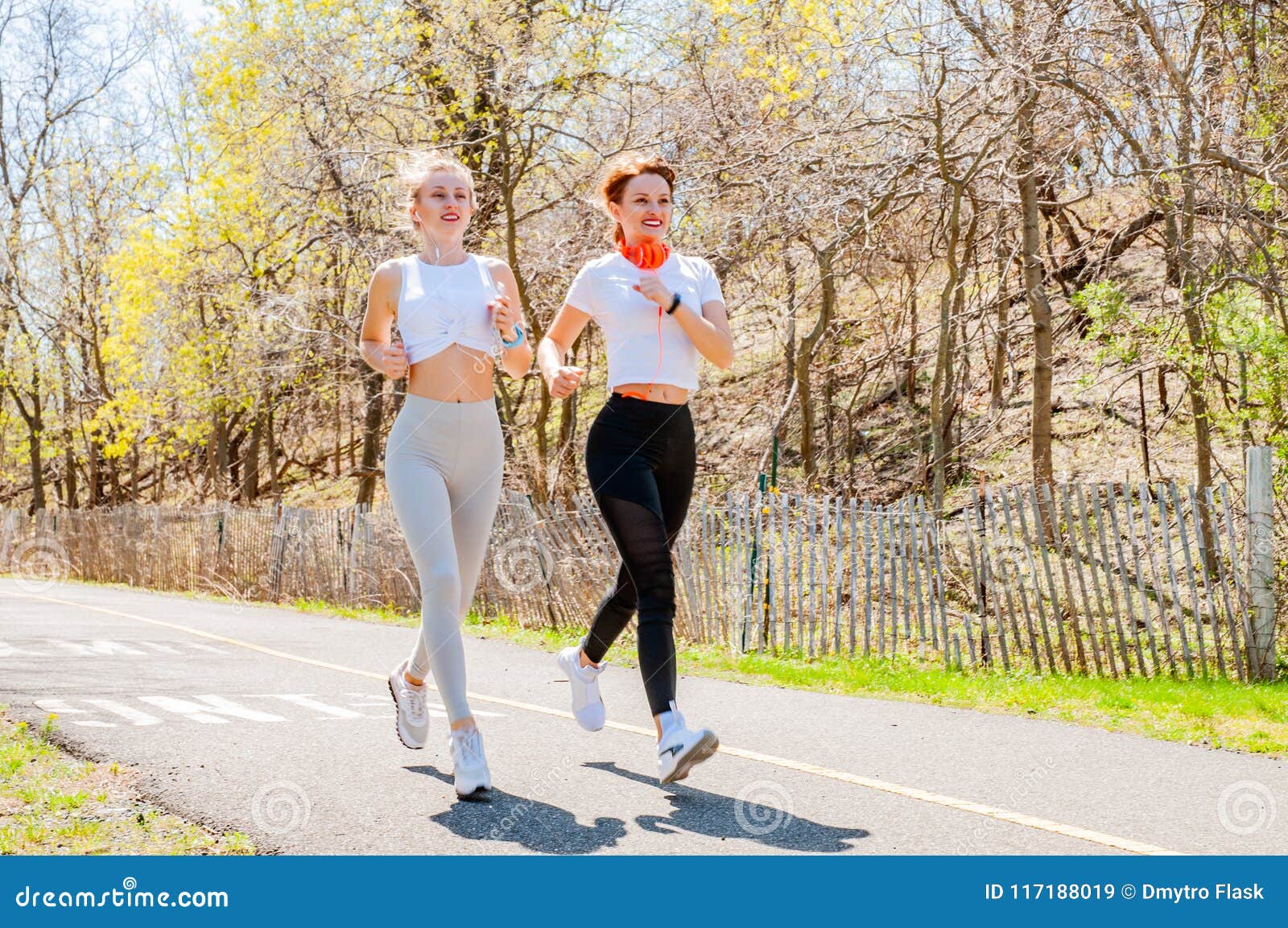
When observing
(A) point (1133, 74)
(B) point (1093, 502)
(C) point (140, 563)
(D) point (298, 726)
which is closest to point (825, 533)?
(B) point (1093, 502)

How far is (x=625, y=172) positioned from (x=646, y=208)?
0.53 ft

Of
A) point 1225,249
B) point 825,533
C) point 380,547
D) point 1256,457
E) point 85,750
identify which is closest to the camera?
point 85,750

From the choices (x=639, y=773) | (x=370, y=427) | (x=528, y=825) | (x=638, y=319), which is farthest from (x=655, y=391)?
(x=370, y=427)

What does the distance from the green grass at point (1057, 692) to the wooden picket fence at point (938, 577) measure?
25cm

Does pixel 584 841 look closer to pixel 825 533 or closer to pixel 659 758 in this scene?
pixel 659 758

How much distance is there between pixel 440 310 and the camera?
15.1 ft

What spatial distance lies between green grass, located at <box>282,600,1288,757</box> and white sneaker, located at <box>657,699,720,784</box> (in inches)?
115

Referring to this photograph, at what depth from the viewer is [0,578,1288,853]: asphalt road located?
3807mm

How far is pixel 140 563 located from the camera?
26328 mm

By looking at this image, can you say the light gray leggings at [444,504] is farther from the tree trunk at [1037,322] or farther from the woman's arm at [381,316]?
the tree trunk at [1037,322]

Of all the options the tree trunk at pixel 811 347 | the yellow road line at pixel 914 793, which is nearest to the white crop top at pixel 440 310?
the yellow road line at pixel 914 793

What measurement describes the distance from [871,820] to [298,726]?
296 cm

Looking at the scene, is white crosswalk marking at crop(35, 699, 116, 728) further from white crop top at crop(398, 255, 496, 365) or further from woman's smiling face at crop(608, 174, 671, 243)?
woman's smiling face at crop(608, 174, 671, 243)

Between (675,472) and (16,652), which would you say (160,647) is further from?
(675,472)
